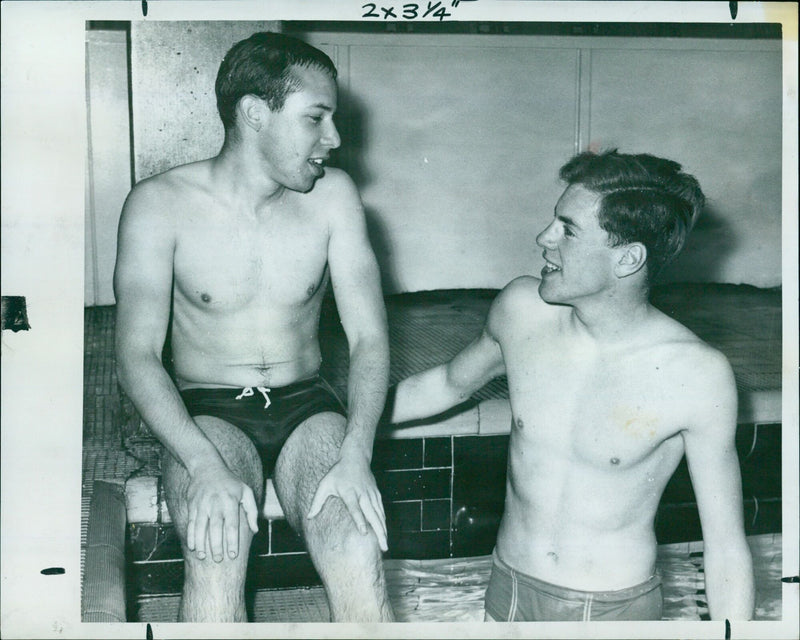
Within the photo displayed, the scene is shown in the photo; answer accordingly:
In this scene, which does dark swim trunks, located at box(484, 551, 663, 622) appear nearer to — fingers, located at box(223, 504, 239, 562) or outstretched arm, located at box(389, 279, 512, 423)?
outstretched arm, located at box(389, 279, 512, 423)

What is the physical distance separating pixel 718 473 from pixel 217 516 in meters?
0.83

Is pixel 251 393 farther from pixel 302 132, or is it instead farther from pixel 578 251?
pixel 578 251

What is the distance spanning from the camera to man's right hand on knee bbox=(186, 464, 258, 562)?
1450 millimetres

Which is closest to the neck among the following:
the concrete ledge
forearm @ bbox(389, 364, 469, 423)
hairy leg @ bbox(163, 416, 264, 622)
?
forearm @ bbox(389, 364, 469, 423)

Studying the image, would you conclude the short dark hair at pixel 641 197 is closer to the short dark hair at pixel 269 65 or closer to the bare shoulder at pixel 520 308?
the bare shoulder at pixel 520 308

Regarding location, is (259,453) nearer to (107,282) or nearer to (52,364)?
(52,364)

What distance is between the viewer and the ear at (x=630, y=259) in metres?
1.56

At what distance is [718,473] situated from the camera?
149 centimetres

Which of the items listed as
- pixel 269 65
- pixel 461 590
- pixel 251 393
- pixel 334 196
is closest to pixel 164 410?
pixel 251 393

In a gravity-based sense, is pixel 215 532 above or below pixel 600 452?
below

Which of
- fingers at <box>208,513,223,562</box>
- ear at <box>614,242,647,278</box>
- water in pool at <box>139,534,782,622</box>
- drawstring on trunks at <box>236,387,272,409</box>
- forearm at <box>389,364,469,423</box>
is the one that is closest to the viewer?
fingers at <box>208,513,223,562</box>

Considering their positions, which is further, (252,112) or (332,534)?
(252,112)

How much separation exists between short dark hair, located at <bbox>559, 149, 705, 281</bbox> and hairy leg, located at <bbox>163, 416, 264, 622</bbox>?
762 millimetres

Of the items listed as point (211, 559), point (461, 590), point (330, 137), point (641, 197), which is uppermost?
point (330, 137)
